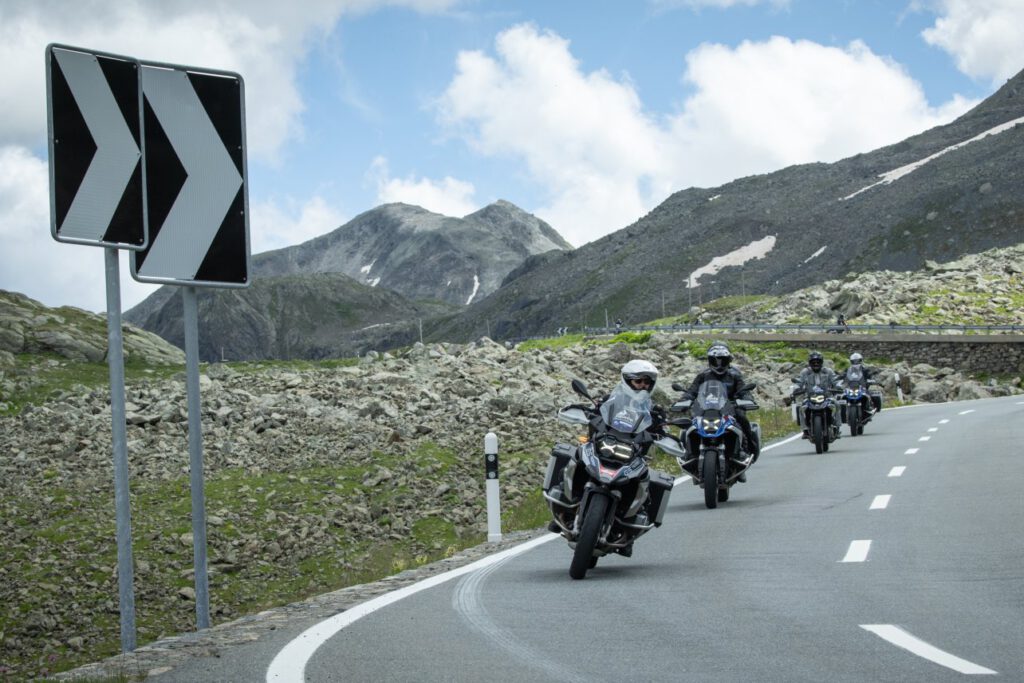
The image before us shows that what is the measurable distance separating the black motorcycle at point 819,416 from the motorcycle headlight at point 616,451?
1335 cm

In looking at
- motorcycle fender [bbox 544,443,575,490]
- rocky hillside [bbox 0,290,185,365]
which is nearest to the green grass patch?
rocky hillside [bbox 0,290,185,365]

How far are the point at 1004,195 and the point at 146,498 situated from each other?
14330 cm

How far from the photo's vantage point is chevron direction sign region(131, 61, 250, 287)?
708 cm

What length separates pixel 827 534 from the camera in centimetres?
1237

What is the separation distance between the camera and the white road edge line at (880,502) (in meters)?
14.4

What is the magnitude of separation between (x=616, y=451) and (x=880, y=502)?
5974 mm

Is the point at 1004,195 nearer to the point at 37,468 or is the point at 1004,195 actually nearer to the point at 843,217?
the point at 843,217

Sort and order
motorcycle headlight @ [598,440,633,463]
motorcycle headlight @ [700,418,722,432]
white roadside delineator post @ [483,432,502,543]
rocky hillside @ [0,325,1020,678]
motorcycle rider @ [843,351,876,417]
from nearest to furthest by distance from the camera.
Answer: motorcycle headlight @ [598,440,633,463] → white roadside delineator post @ [483,432,502,543] → rocky hillside @ [0,325,1020,678] → motorcycle headlight @ [700,418,722,432] → motorcycle rider @ [843,351,876,417]

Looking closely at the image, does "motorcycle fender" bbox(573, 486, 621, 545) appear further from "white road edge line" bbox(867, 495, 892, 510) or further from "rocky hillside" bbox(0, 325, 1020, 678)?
"white road edge line" bbox(867, 495, 892, 510)

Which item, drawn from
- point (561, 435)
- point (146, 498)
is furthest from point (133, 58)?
point (561, 435)

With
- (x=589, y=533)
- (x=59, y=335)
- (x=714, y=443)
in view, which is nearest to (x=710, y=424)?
(x=714, y=443)

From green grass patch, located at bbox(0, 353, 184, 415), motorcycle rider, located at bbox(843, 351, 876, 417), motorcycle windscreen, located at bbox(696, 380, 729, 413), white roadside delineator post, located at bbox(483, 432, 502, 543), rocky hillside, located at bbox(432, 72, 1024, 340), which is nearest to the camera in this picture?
white roadside delineator post, located at bbox(483, 432, 502, 543)

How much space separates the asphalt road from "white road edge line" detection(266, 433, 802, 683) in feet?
0.08

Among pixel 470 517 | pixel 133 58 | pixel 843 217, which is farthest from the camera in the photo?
pixel 843 217
